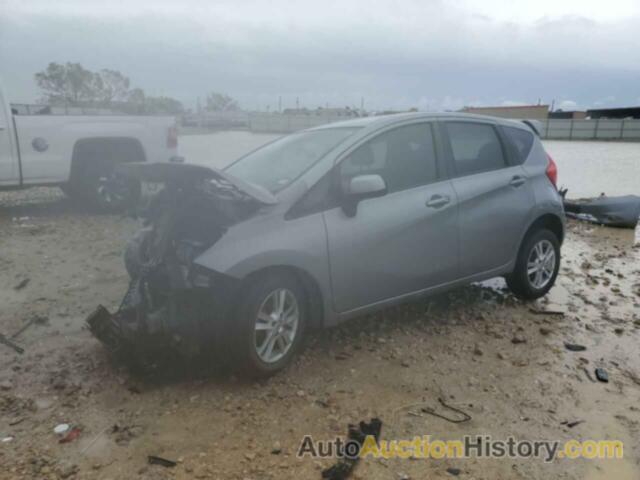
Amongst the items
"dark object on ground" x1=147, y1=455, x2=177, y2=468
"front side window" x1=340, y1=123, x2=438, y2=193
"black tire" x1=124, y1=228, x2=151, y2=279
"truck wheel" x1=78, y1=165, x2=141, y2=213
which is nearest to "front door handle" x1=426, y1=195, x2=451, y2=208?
"front side window" x1=340, y1=123, x2=438, y2=193

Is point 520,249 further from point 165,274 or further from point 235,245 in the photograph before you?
point 165,274

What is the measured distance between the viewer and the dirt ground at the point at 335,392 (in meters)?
2.78

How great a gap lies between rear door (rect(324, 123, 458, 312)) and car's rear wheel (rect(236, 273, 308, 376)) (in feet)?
1.06

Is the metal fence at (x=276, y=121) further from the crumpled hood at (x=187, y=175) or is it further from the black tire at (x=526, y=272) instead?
the crumpled hood at (x=187, y=175)

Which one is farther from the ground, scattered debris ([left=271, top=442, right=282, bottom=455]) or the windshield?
the windshield

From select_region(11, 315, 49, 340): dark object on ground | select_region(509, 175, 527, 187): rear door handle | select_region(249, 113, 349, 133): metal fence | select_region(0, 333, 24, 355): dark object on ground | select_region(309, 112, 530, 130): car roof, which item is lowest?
select_region(0, 333, 24, 355): dark object on ground

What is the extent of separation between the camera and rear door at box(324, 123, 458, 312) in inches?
149

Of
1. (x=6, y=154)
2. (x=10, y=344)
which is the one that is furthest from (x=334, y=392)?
(x=6, y=154)

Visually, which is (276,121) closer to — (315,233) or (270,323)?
(315,233)

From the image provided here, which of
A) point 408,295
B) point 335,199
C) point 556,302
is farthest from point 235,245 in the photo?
point 556,302

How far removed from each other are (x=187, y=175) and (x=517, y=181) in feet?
10.2

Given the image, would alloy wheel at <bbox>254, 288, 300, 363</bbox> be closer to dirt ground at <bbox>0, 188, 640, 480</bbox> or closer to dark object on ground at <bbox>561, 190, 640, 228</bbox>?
dirt ground at <bbox>0, 188, 640, 480</bbox>

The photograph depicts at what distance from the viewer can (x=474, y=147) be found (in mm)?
4805

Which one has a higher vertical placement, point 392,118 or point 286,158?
point 392,118
